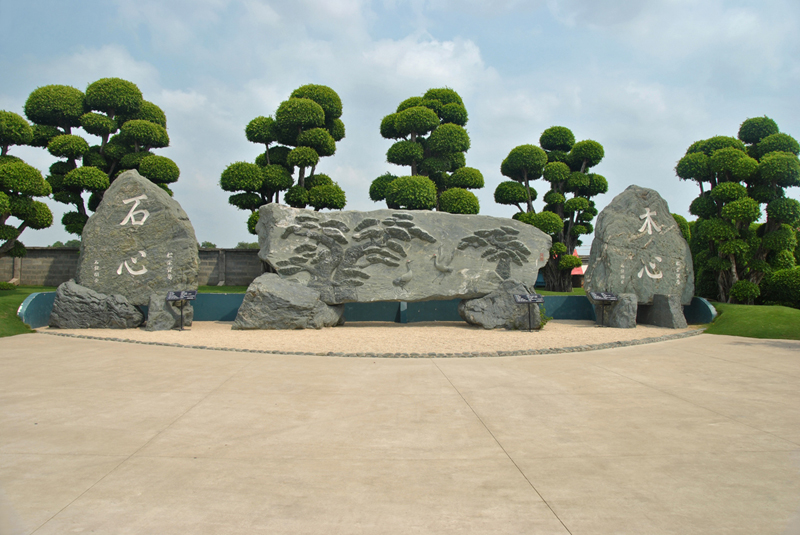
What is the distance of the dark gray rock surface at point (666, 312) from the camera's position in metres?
8.96

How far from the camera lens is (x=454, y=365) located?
18.0 ft

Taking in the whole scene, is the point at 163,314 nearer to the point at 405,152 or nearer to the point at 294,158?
the point at 294,158

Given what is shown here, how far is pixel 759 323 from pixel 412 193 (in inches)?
311

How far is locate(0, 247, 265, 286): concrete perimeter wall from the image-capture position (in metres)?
13.8

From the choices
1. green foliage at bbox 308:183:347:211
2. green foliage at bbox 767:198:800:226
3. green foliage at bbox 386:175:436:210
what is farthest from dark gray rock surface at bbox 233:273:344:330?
green foliage at bbox 767:198:800:226

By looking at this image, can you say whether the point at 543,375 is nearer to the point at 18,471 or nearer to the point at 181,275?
Result: the point at 18,471

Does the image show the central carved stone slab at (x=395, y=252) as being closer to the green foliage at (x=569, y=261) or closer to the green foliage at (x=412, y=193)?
the green foliage at (x=412, y=193)

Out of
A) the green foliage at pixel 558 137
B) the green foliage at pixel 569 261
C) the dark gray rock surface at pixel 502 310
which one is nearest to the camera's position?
the dark gray rock surface at pixel 502 310

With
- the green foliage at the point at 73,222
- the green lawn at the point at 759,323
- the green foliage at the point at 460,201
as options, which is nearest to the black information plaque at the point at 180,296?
the green foliage at the point at 73,222

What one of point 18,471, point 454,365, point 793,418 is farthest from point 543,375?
point 18,471

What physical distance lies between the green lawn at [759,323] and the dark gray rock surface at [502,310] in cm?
333

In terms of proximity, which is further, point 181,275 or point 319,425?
point 181,275

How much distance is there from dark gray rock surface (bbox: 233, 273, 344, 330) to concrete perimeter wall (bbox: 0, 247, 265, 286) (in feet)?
17.0

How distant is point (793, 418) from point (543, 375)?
2027 millimetres
